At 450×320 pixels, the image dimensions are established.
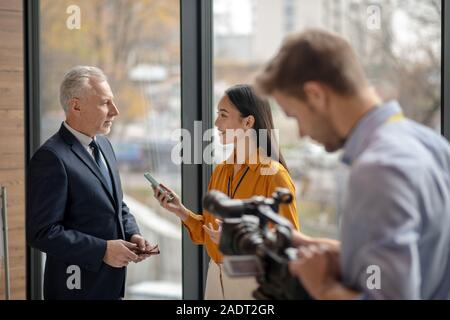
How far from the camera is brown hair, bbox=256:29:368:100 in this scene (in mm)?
1325

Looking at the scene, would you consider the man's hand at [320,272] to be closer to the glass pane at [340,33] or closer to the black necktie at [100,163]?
the black necktie at [100,163]

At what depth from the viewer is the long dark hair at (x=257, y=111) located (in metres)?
2.54

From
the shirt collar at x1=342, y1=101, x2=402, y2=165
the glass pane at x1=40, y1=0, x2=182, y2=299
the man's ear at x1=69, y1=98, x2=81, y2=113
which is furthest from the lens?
the glass pane at x1=40, y1=0, x2=182, y2=299

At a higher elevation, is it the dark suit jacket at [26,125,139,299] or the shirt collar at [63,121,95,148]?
the shirt collar at [63,121,95,148]

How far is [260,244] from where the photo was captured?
4.67ft

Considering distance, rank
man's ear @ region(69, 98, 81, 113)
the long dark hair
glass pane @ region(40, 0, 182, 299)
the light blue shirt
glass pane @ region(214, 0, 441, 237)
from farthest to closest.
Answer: glass pane @ region(40, 0, 182, 299) < glass pane @ region(214, 0, 441, 237) < man's ear @ region(69, 98, 81, 113) < the long dark hair < the light blue shirt

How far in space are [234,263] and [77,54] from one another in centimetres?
258

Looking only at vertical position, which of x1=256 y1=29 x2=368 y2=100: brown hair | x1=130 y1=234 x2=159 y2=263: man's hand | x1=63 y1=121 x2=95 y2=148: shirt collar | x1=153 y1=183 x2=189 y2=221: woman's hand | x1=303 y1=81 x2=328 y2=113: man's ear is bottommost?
x1=130 y1=234 x2=159 y2=263: man's hand

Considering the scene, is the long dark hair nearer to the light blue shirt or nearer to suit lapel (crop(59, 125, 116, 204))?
suit lapel (crop(59, 125, 116, 204))

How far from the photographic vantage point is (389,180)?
1.21 metres

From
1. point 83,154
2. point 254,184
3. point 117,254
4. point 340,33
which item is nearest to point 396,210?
point 254,184

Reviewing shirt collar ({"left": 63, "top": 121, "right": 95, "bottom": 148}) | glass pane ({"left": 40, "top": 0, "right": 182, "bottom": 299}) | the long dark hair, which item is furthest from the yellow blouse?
glass pane ({"left": 40, "top": 0, "right": 182, "bottom": 299})
